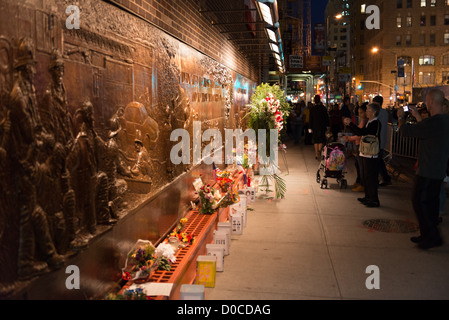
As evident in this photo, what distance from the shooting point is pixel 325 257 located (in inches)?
232

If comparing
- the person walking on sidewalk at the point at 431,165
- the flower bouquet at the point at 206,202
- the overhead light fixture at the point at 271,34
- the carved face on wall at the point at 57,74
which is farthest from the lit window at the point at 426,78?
the carved face on wall at the point at 57,74

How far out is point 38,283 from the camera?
2672 mm

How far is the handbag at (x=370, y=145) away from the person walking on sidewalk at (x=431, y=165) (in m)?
2.22

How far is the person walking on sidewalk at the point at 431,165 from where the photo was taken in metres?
6.07

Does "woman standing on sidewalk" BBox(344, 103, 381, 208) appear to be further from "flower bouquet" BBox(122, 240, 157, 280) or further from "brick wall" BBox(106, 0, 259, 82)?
"flower bouquet" BBox(122, 240, 157, 280)

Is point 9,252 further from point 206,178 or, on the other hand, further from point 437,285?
point 206,178

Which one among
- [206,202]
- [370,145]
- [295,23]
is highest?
[295,23]

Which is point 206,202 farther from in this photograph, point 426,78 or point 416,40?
point 416,40

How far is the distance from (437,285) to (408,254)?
3.46ft

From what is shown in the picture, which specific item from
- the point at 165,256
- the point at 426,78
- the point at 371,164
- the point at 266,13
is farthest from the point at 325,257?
the point at 426,78

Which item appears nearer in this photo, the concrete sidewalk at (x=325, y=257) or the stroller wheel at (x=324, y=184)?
the concrete sidewalk at (x=325, y=257)

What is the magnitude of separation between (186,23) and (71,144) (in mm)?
4337

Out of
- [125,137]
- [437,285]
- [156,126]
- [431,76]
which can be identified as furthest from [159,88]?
[431,76]

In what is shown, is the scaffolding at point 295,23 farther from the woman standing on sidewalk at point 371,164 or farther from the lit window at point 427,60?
the woman standing on sidewalk at point 371,164
